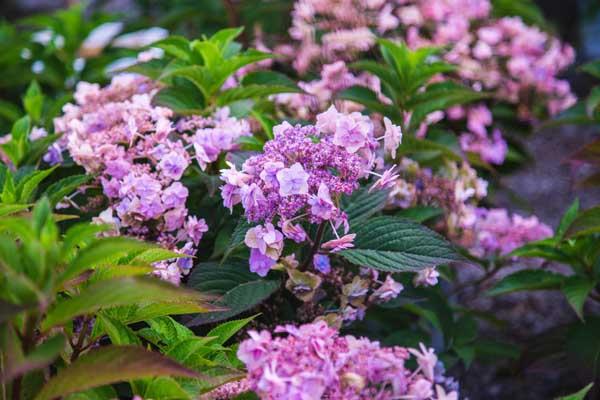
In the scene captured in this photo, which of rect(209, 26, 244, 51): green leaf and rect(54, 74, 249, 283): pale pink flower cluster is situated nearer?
rect(54, 74, 249, 283): pale pink flower cluster

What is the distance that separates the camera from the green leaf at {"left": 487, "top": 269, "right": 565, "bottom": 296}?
5.71 ft

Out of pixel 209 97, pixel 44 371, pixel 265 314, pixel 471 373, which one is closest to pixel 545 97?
pixel 471 373

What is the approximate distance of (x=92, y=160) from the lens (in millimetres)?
1511

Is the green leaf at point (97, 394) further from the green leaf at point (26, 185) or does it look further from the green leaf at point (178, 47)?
the green leaf at point (178, 47)

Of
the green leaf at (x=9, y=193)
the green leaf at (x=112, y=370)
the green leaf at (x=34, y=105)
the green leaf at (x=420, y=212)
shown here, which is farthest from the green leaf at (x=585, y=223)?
the green leaf at (x=34, y=105)

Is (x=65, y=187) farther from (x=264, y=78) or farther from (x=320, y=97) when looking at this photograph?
(x=320, y=97)

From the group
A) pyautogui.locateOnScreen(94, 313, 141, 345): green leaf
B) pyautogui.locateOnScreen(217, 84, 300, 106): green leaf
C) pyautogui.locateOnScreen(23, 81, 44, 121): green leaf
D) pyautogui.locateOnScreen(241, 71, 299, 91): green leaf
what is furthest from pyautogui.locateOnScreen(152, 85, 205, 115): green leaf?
pyautogui.locateOnScreen(94, 313, 141, 345): green leaf

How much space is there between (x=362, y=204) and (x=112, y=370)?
0.66 m

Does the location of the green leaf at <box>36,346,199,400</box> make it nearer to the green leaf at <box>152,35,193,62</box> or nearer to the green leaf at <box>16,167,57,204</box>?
the green leaf at <box>16,167,57,204</box>

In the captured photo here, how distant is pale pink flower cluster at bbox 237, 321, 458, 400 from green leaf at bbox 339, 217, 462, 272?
264 mm

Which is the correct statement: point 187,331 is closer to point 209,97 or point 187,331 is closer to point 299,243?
point 299,243

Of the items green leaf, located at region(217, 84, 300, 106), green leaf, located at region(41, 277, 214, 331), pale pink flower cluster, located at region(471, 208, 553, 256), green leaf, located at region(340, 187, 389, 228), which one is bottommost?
pale pink flower cluster, located at region(471, 208, 553, 256)

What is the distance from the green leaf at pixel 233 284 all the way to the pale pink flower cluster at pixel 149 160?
0.12 feet

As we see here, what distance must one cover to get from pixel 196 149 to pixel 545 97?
1.58 meters
